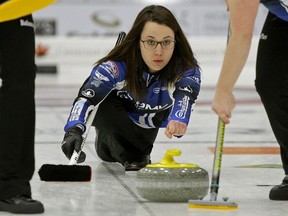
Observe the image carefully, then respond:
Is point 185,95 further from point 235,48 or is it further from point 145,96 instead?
point 235,48

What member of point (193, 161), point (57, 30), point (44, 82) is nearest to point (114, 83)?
point (193, 161)

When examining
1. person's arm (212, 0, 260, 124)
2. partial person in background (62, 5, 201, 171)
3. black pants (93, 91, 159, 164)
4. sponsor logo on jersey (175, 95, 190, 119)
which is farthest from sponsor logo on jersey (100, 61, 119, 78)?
person's arm (212, 0, 260, 124)

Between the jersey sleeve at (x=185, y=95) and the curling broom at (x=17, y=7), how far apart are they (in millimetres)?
1026

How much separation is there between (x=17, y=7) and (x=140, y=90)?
4.08 ft

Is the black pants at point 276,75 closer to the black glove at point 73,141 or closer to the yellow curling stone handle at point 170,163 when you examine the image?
the yellow curling stone handle at point 170,163

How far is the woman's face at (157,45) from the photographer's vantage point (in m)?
3.74

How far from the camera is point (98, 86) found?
3.81 metres

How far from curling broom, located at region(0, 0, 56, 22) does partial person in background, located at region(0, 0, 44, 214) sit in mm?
90

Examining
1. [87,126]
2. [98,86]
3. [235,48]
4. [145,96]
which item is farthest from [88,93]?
[235,48]

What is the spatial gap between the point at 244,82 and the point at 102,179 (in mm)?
8526

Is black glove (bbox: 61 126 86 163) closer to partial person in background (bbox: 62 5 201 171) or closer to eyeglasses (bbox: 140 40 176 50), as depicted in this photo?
partial person in background (bbox: 62 5 201 171)

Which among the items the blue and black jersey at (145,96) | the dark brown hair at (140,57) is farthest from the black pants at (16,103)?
the dark brown hair at (140,57)

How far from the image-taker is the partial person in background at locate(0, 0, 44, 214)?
2.83 m

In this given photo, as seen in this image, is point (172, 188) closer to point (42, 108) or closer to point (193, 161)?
point (193, 161)
